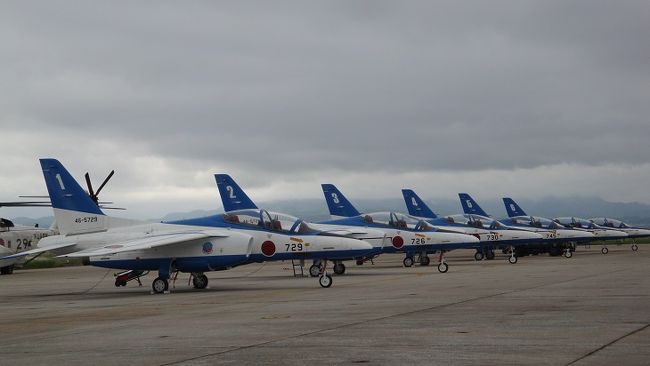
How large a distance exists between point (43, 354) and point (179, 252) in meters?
13.4

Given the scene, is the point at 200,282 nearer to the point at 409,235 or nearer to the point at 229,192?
the point at 409,235

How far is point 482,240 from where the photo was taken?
44.8 metres

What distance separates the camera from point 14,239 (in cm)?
4241

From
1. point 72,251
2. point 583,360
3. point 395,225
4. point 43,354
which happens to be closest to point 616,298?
point 583,360

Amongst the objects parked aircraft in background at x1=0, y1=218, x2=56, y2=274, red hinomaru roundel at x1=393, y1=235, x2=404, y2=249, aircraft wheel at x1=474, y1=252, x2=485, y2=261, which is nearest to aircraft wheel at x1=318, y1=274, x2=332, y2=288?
red hinomaru roundel at x1=393, y1=235, x2=404, y2=249

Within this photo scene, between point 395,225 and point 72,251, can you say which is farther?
point 395,225

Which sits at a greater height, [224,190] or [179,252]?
[224,190]

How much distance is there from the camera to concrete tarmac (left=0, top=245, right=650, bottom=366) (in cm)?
963

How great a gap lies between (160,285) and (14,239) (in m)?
22.0

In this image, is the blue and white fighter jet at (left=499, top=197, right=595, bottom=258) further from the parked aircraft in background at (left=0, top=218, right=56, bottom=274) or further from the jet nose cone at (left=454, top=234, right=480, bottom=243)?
the parked aircraft in background at (left=0, top=218, right=56, bottom=274)

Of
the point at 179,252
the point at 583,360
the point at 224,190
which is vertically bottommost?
the point at 583,360

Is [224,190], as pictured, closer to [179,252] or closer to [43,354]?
[179,252]

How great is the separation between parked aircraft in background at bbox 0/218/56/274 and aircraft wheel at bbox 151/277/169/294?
20.9m

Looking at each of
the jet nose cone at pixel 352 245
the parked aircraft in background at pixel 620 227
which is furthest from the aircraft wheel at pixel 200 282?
the parked aircraft in background at pixel 620 227
